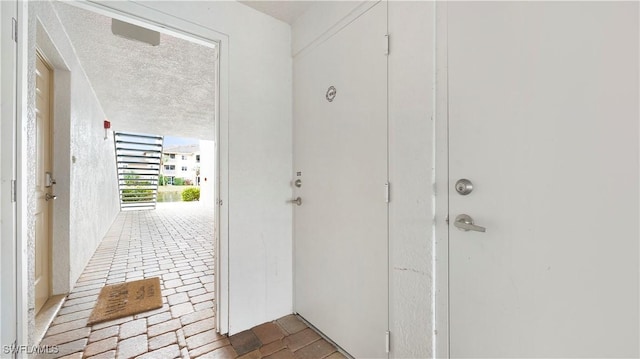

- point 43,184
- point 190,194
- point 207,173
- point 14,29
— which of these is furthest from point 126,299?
point 190,194

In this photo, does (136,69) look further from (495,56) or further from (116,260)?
(495,56)

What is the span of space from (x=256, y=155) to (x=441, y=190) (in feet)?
4.41

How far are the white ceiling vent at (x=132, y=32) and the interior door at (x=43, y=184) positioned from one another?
67cm

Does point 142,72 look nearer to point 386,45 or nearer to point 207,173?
point 386,45

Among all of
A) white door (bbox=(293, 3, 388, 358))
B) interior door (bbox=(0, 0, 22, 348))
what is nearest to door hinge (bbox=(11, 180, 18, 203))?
interior door (bbox=(0, 0, 22, 348))

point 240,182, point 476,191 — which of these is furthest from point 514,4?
point 240,182

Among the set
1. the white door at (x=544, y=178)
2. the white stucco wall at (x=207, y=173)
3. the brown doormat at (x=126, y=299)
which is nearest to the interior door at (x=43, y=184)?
the brown doormat at (x=126, y=299)

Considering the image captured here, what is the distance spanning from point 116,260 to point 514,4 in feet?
14.9

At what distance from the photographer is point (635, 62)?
72cm

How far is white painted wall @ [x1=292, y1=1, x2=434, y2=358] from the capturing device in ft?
3.91

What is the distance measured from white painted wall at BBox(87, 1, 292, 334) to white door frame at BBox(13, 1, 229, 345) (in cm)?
3

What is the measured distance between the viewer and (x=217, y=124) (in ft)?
5.98

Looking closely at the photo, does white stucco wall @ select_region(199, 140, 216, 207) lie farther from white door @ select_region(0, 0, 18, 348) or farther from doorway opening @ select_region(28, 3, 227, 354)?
white door @ select_region(0, 0, 18, 348)

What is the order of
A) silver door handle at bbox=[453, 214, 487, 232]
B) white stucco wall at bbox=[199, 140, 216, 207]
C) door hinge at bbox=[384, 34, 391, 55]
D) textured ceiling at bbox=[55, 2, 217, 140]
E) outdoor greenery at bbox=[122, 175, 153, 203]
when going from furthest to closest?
white stucco wall at bbox=[199, 140, 216, 207] → outdoor greenery at bbox=[122, 175, 153, 203] → textured ceiling at bbox=[55, 2, 217, 140] → door hinge at bbox=[384, 34, 391, 55] → silver door handle at bbox=[453, 214, 487, 232]
